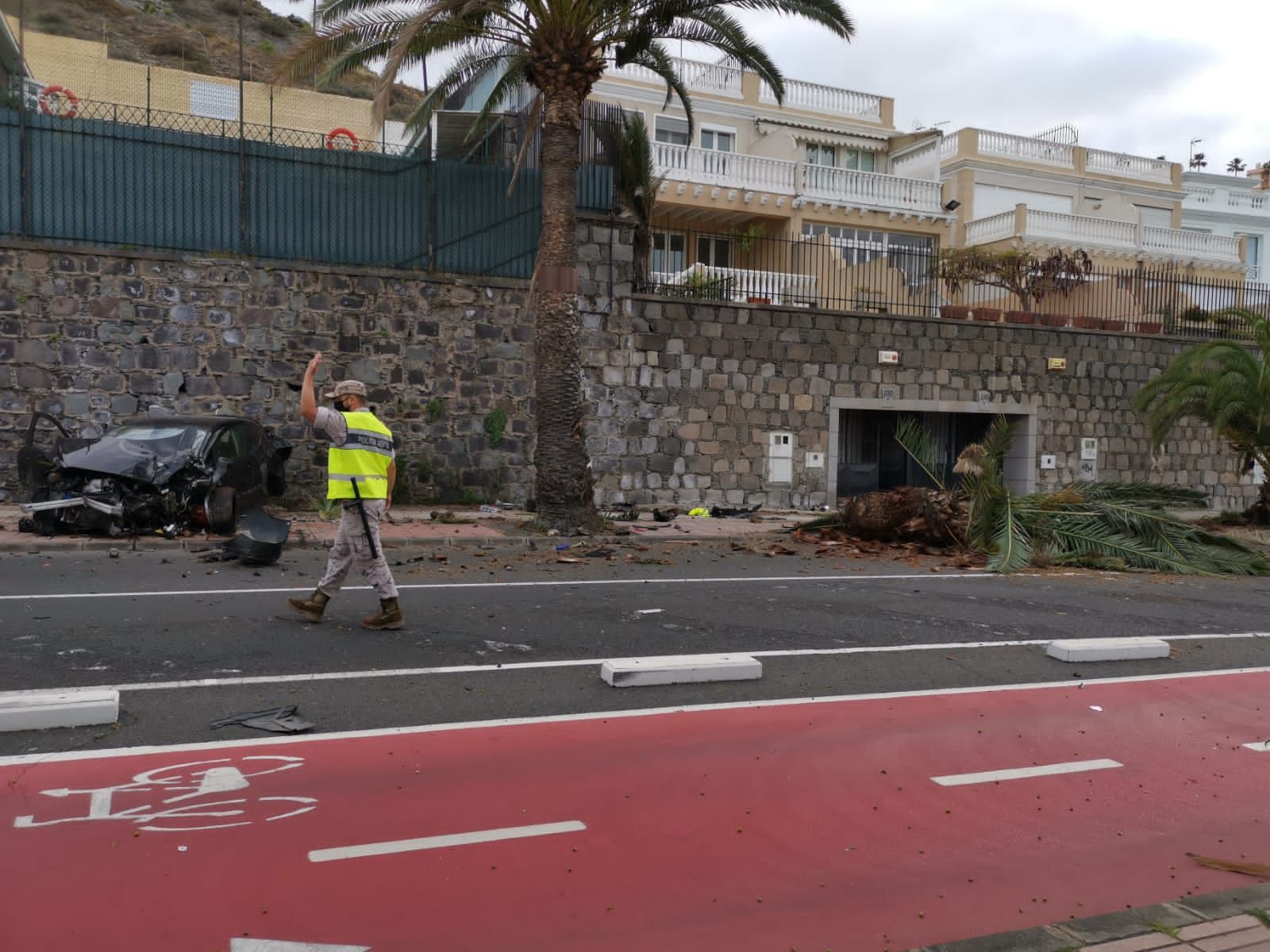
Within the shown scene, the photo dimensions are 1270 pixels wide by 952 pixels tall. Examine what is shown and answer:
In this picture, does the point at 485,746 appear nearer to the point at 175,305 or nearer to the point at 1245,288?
the point at 175,305

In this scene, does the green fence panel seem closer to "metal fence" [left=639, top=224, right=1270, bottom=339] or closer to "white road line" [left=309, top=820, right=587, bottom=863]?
"metal fence" [left=639, top=224, right=1270, bottom=339]

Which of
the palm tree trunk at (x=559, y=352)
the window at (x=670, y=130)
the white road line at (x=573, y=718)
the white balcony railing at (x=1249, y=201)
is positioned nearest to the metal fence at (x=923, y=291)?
the palm tree trunk at (x=559, y=352)

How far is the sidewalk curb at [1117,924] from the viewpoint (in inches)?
136

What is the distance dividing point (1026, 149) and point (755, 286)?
70.2 ft

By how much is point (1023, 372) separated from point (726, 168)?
37.2 feet

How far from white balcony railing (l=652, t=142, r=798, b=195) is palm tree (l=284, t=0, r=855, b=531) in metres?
12.7

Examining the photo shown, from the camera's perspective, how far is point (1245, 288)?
25.2 metres

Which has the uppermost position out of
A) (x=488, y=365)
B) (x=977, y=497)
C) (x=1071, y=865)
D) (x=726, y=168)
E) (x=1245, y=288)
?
(x=726, y=168)

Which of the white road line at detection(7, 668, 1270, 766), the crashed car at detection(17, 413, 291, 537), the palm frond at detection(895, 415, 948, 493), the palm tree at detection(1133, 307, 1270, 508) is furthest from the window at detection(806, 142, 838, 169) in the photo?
the white road line at detection(7, 668, 1270, 766)

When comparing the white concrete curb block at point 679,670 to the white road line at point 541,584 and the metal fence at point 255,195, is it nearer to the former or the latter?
the white road line at point 541,584

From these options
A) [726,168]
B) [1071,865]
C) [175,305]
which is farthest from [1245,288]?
[1071,865]

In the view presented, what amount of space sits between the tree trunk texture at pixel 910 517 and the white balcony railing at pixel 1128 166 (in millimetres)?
28935

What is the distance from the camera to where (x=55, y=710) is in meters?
5.23

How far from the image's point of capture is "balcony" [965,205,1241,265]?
33.8 meters
